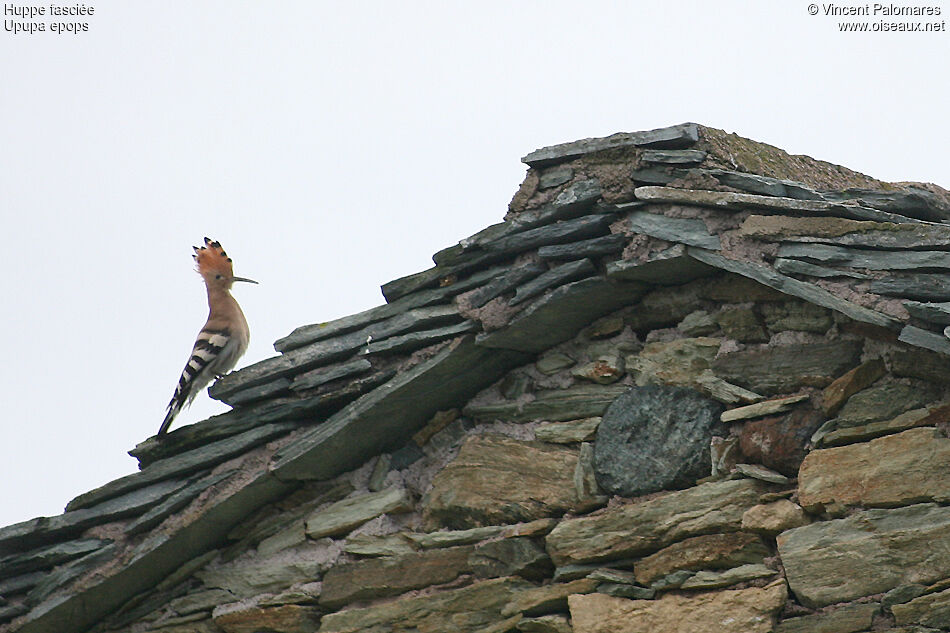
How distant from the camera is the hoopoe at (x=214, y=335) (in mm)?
6660

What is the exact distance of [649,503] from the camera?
478 cm

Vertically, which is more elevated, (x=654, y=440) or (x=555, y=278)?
(x=555, y=278)

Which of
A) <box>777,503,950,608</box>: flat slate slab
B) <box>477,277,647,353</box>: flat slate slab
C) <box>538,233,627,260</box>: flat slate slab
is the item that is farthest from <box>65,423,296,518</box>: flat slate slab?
<box>777,503,950,608</box>: flat slate slab

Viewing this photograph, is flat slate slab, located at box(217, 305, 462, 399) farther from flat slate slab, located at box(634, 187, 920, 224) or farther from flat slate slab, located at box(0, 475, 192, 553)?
flat slate slab, located at box(634, 187, 920, 224)

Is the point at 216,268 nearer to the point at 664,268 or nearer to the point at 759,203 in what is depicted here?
the point at 664,268

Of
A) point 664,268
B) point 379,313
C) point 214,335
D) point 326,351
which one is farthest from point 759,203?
point 214,335

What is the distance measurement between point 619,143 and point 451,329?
1.00 metres

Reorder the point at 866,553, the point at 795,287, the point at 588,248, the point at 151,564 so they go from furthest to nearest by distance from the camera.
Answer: the point at 151,564 < the point at 588,248 < the point at 795,287 < the point at 866,553

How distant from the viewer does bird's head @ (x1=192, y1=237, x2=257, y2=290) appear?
7.66 meters

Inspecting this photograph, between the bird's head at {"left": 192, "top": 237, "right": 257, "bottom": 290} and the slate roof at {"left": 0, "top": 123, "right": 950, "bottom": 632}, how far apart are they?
2.13m

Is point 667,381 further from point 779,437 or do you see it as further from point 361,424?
point 361,424

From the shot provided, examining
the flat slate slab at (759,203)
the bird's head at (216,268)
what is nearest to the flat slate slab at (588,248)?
the flat slate slab at (759,203)

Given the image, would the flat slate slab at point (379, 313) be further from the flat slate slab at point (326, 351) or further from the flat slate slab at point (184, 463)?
the flat slate slab at point (184, 463)

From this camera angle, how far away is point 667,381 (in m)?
5.02
